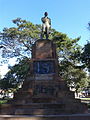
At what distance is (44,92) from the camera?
13.3 meters

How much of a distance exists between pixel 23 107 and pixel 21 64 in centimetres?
1671

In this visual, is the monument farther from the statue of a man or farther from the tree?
the tree

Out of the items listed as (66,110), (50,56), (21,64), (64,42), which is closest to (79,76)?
(64,42)

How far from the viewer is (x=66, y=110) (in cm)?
1192

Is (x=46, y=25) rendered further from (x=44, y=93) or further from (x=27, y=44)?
(x=27, y=44)

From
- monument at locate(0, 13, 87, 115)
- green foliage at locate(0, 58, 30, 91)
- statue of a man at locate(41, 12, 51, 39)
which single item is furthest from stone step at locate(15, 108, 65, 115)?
green foliage at locate(0, 58, 30, 91)

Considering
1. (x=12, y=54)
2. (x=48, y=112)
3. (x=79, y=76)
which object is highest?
(x=12, y=54)

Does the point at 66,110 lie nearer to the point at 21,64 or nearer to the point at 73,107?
the point at 73,107

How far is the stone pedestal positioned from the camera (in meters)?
A: 12.0

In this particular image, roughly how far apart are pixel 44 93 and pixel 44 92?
0.07 m

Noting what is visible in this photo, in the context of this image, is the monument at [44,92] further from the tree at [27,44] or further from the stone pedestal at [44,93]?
the tree at [27,44]

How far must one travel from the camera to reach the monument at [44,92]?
39.4ft

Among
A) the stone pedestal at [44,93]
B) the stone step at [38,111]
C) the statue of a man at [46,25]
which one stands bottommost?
the stone step at [38,111]

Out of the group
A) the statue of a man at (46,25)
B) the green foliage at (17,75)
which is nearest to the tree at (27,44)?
the green foliage at (17,75)
